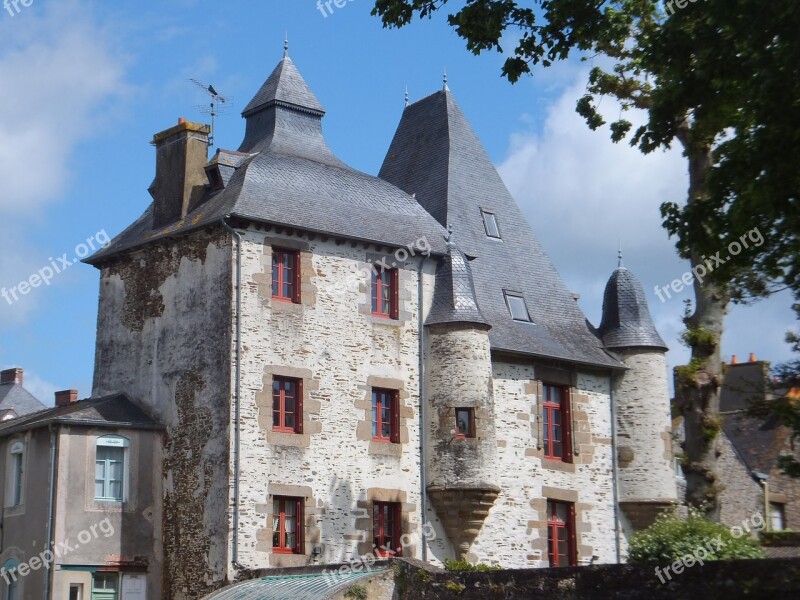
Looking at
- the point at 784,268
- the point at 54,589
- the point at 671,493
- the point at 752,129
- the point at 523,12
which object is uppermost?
the point at 523,12

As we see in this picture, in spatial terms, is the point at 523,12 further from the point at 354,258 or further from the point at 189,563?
the point at 189,563

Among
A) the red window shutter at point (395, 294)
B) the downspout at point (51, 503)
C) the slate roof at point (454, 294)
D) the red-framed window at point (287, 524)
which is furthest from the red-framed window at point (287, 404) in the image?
the downspout at point (51, 503)

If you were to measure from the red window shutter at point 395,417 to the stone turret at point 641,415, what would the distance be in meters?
5.51

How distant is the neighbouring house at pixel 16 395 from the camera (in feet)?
149

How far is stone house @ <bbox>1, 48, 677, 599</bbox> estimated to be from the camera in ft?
76.4

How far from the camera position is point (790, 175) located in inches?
492

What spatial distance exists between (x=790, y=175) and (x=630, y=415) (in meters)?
15.8

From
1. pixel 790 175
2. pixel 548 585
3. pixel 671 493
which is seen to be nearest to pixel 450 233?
pixel 671 493

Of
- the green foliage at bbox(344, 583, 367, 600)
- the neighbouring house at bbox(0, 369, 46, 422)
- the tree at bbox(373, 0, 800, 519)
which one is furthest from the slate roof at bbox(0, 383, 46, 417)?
the tree at bbox(373, 0, 800, 519)

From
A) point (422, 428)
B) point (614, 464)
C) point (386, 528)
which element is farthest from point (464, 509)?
point (614, 464)

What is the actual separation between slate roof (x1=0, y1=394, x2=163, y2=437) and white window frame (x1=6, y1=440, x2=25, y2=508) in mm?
345

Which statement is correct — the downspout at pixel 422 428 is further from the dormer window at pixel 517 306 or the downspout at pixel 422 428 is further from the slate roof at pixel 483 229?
the dormer window at pixel 517 306

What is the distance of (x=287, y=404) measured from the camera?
23734 millimetres

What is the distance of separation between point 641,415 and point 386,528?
21.7 ft
